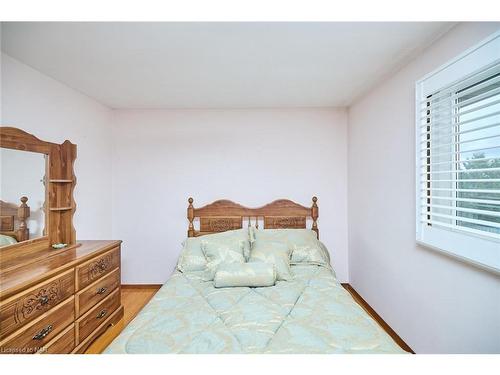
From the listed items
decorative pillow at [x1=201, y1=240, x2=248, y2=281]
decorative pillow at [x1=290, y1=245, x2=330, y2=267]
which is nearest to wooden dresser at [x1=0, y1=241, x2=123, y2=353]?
decorative pillow at [x1=201, y1=240, x2=248, y2=281]

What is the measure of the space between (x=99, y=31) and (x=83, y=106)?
58.6 inches

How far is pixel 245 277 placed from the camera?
2.03 metres

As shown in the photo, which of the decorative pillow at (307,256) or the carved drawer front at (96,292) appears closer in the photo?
the carved drawer front at (96,292)

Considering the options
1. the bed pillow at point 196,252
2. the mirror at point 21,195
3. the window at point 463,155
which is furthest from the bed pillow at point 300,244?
the mirror at point 21,195

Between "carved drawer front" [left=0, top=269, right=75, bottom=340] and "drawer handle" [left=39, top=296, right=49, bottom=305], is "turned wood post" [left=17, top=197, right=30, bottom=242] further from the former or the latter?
"drawer handle" [left=39, top=296, right=49, bottom=305]

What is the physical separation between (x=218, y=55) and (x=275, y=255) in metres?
1.82

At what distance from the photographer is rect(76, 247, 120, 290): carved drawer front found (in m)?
1.93

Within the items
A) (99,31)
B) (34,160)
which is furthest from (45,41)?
(34,160)

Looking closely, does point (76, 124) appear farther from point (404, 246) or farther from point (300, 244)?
point (404, 246)

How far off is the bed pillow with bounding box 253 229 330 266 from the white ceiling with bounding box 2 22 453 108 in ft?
5.15

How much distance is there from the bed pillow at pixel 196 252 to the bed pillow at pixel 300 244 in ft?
0.56

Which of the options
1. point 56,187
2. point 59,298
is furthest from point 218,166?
point 59,298

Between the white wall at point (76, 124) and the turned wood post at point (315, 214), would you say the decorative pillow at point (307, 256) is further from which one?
the white wall at point (76, 124)

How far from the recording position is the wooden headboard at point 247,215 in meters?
3.16
